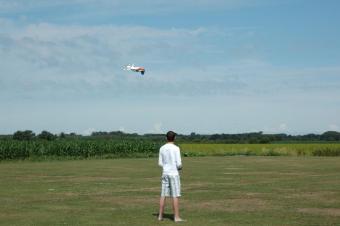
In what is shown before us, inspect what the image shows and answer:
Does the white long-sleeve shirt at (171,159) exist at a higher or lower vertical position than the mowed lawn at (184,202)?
higher

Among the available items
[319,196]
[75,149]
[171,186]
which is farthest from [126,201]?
[75,149]

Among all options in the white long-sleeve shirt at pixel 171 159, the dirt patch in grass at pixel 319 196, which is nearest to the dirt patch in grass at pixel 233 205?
the dirt patch in grass at pixel 319 196

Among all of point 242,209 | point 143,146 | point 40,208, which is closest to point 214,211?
point 242,209

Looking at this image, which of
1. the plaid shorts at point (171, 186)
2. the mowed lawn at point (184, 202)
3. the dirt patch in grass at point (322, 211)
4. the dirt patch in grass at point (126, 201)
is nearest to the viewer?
the plaid shorts at point (171, 186)

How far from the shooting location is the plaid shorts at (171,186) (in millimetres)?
14383

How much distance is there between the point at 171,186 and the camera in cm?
1442

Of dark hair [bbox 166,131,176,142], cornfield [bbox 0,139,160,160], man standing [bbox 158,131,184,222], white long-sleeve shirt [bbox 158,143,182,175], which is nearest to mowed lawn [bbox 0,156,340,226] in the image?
man standing [bbox 158,131,184,222]

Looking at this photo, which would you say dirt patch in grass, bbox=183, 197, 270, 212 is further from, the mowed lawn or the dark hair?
the dark hair

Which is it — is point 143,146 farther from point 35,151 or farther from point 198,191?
point 198,191

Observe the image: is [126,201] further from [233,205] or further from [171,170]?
[171,170]

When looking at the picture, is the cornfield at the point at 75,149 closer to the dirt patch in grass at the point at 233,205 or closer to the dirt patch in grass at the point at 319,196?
the dirt patch in grass at the point at 319,196

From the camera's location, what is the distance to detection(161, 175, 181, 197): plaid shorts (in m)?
14.4

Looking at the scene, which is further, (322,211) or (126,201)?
(126,201)

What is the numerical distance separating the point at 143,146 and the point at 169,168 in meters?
52.2
